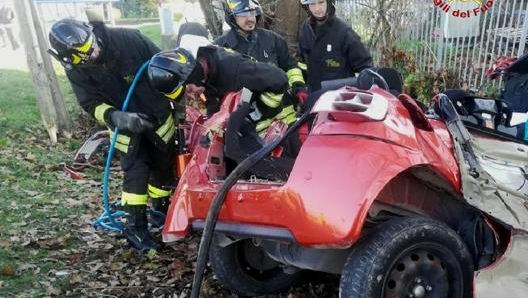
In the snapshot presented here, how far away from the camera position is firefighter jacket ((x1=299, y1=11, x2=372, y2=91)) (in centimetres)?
522

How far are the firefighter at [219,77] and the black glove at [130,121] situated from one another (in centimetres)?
67

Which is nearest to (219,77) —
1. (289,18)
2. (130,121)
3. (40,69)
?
(130,121)

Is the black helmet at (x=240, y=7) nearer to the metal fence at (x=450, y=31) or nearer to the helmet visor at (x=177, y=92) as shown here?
the helmet visor at (x=177, y=92)

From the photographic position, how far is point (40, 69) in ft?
25.8

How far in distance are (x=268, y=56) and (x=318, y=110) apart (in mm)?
2496

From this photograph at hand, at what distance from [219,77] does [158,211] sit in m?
1.86

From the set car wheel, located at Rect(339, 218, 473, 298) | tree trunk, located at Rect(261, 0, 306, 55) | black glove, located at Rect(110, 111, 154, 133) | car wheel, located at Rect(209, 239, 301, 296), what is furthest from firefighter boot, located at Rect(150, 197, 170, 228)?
tree trunk, located at Rect(261, 0, 306, 55)

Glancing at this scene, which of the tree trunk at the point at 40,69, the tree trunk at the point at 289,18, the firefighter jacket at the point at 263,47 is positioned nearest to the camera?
the firefighter jacket at the point at 263,47

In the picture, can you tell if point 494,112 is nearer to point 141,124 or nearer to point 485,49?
point 141,124

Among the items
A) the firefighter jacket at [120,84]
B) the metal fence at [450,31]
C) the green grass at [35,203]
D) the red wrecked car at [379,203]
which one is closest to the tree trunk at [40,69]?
the green grass at [35,203]

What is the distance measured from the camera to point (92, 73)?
4.47 m

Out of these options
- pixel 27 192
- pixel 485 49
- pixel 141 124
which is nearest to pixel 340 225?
pixel 141 124

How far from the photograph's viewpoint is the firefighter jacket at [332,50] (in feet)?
17.1

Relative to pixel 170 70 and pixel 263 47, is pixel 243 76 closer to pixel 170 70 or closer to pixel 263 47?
pixel 170 70
